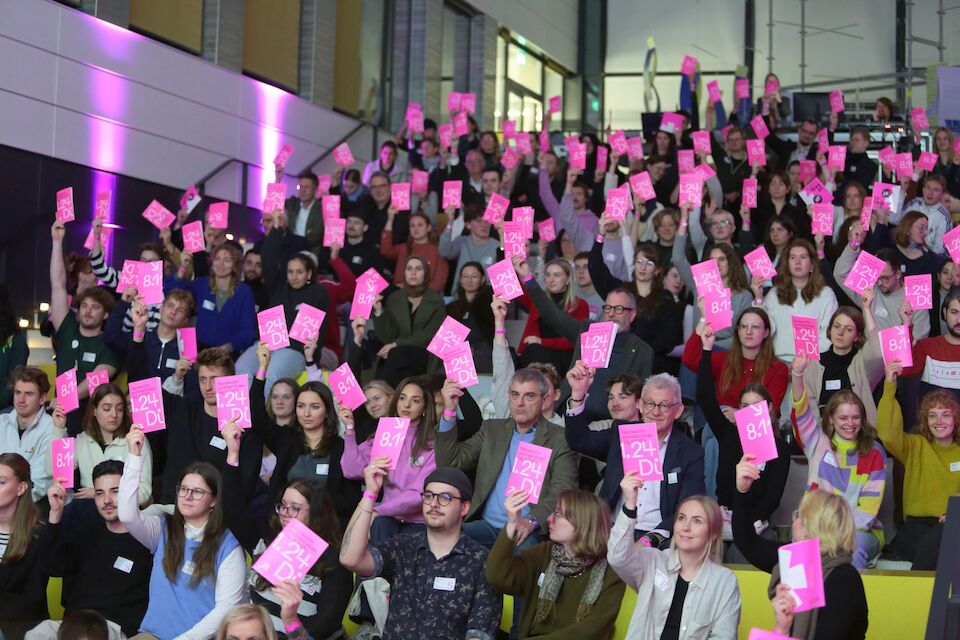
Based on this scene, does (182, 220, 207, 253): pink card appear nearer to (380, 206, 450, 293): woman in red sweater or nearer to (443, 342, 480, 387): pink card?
(380, 206, 450, 293): woman in red sweater

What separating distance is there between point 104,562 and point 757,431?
112 inches

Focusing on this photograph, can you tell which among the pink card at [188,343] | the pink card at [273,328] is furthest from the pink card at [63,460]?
the pink card at [188,343]

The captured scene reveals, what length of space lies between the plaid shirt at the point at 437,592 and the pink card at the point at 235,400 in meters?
1.29

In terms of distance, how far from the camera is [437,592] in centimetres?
507

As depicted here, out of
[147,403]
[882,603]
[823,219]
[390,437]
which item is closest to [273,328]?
[147,403]

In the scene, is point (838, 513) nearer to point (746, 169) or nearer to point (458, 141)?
point (746, 169)

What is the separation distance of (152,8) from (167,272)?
3456mm

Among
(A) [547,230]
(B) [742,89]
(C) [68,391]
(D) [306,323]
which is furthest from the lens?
(B) [742,89]

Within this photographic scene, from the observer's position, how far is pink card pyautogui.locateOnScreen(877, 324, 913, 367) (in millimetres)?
6156

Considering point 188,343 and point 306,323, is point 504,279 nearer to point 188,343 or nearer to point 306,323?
point 306,323

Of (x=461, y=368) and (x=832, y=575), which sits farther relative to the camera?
(x=461, y=368)

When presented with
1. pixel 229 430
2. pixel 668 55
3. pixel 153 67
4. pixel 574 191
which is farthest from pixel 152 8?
pixel 668 55

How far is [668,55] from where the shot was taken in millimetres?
20062

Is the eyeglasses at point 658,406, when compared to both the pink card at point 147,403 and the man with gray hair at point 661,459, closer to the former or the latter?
the man with gray hair at point 661,459
